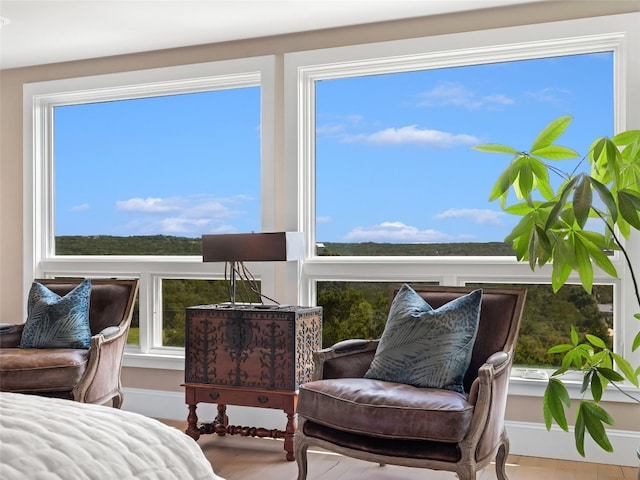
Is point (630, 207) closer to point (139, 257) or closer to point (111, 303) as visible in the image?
point (111, 303)

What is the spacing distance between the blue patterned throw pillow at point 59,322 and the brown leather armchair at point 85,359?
2.2 inches

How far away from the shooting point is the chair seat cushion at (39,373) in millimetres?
3916

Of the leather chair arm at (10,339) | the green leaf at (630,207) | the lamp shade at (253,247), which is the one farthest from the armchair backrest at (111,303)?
the green leaf at (630,207)

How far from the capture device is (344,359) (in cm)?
352

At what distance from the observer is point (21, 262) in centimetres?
541

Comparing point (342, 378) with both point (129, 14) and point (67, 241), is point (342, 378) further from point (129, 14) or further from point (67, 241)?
point (67, 241)

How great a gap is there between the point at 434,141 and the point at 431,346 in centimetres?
155

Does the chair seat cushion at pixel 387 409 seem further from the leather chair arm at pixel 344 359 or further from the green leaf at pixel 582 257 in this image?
the green leaf at pixel 582 257

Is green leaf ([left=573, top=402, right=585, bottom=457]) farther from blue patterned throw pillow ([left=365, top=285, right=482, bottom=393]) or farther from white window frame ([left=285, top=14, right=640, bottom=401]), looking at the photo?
white window frame ([left=285, top=14, right=640, bottom=401])

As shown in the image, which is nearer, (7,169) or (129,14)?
(129,14)

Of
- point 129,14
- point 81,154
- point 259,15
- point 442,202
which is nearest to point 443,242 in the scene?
point 442,202

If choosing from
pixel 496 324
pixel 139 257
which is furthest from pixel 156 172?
pixel 496 324

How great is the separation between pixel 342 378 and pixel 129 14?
8.08ft

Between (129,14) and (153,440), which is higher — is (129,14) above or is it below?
above
